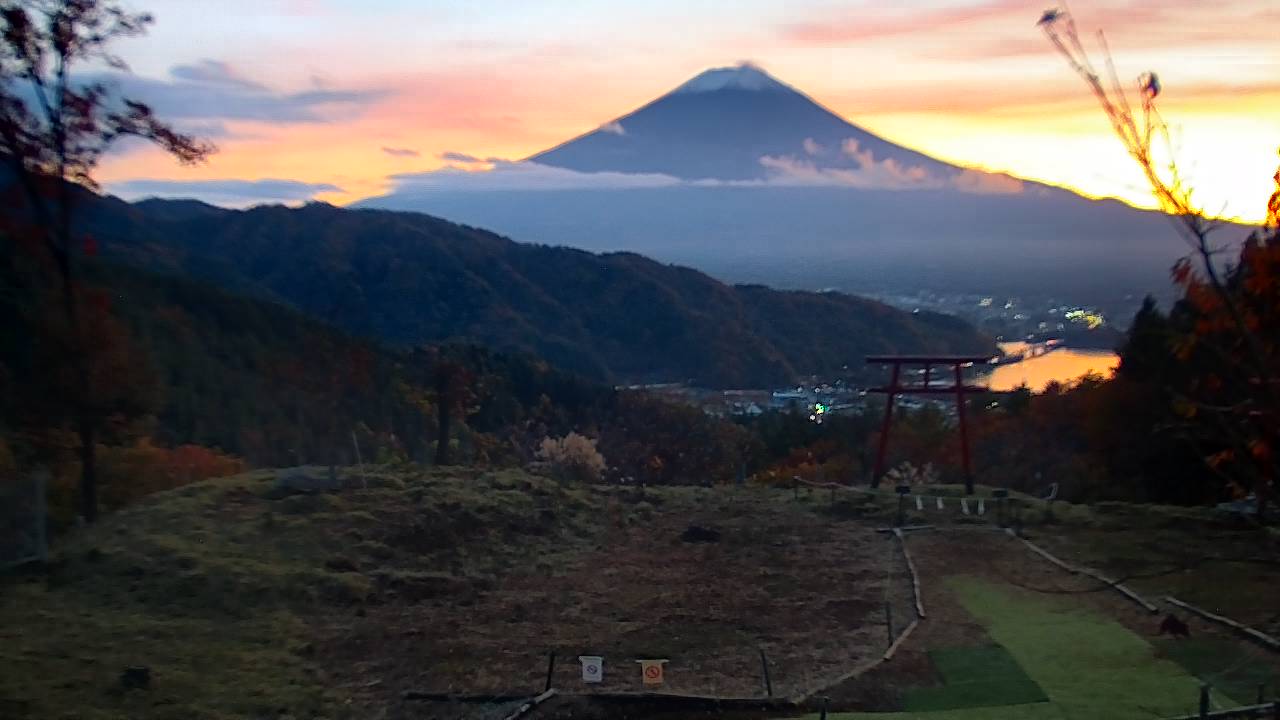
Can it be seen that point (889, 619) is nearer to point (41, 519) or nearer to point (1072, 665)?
point (1072, 665)

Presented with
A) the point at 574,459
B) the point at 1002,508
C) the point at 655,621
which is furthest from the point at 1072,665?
the point at 574,459

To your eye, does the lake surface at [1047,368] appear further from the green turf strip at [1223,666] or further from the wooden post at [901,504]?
the green turf strip at [1223,666]

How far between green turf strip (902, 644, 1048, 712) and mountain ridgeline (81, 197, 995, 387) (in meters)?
33.5

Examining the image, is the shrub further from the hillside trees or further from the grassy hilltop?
the hillside trees

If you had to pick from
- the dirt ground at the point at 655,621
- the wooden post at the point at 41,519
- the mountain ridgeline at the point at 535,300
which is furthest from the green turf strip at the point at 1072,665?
the mountain ridgeline at the point at 535,300

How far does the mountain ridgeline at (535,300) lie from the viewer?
151 ft

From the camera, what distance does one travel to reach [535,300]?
55594mm

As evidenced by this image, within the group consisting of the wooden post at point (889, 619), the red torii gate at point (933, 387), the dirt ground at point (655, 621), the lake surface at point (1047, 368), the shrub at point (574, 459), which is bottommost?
the shrub at point (574, 459)

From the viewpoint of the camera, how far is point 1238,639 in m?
6.89

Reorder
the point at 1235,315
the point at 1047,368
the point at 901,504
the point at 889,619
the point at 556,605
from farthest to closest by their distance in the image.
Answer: the point at 1047,368 → the point at 901,504 → the point at 556,605 → the point at 889,619 → the point at 1235,315

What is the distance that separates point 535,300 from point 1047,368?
30297 mm

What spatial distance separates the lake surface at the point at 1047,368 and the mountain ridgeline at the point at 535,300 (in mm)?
5701

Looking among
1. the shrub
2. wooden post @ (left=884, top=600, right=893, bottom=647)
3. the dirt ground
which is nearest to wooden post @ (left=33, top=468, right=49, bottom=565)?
the dirt ground

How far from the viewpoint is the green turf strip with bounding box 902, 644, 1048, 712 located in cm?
604
